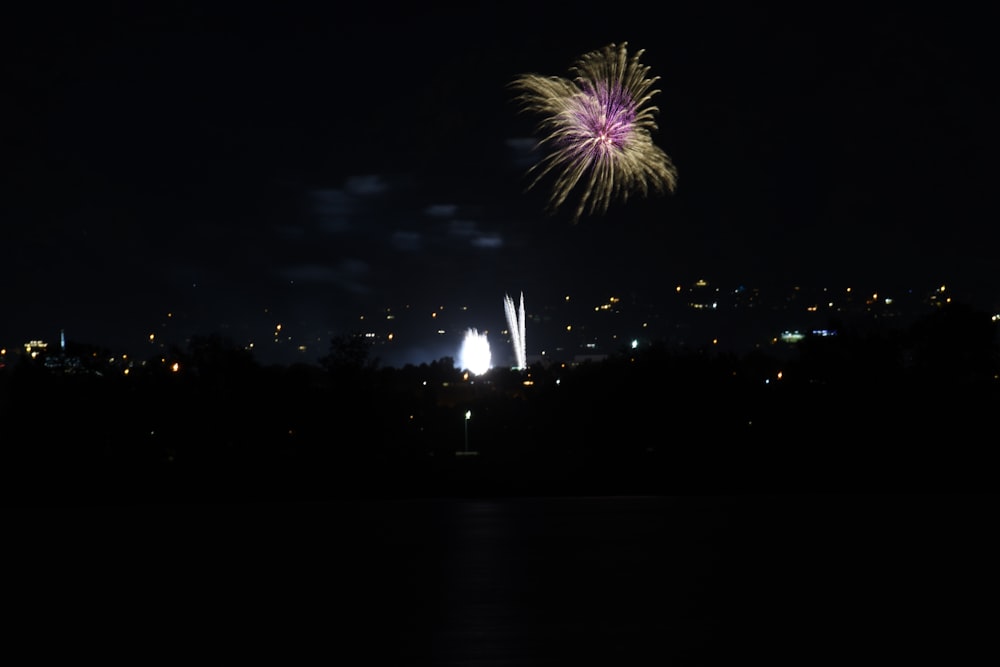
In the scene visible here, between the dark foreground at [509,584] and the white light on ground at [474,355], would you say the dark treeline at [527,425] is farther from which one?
the white light on ground at [474,355]

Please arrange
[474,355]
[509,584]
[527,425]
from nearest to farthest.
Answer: [509,584], [527,425], [474,355]

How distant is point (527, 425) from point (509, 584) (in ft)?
68.2

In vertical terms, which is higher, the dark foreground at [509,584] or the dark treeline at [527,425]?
the dark treeline at [527,425]

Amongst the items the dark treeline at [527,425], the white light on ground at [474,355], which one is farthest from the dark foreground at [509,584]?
the white light on ground at [474,355]

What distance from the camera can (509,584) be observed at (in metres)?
7.01

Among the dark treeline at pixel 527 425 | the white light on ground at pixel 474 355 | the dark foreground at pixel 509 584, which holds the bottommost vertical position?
the dark foreground at pixel 509 584

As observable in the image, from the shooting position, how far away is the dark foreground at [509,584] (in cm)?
560

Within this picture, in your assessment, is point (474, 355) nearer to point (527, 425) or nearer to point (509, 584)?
point (527, 425)

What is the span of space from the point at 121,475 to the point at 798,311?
169 ft

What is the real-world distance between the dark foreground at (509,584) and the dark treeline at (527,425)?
310 cm

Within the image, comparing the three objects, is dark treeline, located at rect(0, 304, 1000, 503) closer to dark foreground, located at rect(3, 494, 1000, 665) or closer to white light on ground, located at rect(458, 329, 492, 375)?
dark foreground, located at rect(3, 494, 1000, 665)

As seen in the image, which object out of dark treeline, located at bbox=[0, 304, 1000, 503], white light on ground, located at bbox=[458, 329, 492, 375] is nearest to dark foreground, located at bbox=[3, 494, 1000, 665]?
dark treeline, located at bbox=[0, 304, 1000, 503]

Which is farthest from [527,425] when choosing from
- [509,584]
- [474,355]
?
[474,355]

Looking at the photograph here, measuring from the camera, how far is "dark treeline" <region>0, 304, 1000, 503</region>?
45.2 feet
